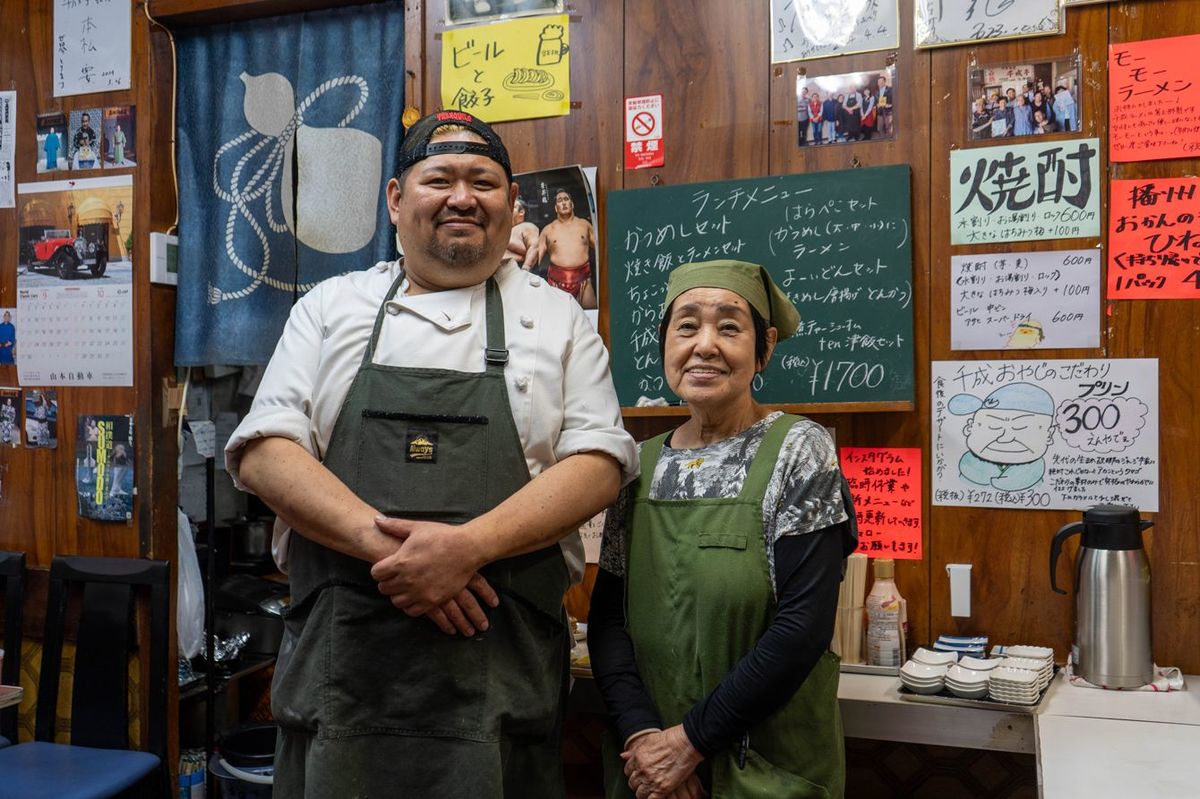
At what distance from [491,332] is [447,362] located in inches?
3.9

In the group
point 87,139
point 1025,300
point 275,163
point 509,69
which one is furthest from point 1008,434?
point 87,139

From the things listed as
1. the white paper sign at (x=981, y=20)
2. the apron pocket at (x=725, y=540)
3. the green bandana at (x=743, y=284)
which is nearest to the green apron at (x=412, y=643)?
the apron pocket at (x=725, y=540)

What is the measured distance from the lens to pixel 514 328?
1.76 meters

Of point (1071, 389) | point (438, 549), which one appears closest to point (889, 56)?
point (1071, 389)

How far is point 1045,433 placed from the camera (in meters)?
2.26

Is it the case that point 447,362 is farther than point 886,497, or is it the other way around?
point 886,497

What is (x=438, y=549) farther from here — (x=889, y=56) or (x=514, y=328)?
(x=889, y=56)

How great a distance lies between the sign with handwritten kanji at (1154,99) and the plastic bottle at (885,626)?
1149mm

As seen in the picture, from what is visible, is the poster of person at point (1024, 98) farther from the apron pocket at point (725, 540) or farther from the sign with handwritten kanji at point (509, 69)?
the apron pocket at point (725, 540)

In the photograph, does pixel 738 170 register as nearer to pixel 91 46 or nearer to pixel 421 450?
pixel 421 450

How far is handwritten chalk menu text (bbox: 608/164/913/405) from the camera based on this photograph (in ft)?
7.68

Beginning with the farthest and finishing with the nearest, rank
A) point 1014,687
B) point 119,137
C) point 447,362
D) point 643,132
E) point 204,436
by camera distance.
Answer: point 204,436
point 119,137
point 643,132
point 1014,687
point 447,362

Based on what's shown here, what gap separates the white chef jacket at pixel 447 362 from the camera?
1.68 metres

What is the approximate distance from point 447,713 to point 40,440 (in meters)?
2.25
